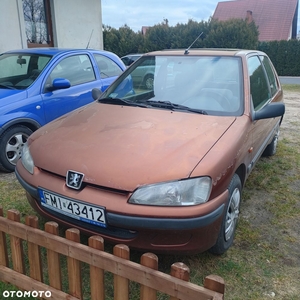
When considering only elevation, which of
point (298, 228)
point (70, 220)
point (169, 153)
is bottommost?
point (298, 228)

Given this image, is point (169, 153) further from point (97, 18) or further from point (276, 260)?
point (97, 18)

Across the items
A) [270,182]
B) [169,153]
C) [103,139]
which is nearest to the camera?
[169,153]

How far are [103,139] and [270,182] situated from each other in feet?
8.41

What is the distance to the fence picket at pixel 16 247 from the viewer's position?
6.95 feet

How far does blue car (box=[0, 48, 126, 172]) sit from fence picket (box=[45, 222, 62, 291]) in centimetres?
245

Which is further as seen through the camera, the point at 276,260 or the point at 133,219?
the point at 276,260

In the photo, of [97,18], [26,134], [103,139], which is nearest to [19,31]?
[97,18]

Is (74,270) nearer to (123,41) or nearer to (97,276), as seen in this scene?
(97,276)

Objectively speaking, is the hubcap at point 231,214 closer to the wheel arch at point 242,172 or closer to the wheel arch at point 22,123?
the wheel arch at point 242,172

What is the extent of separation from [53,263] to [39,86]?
3043mm

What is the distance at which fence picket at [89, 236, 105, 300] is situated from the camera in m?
1.85

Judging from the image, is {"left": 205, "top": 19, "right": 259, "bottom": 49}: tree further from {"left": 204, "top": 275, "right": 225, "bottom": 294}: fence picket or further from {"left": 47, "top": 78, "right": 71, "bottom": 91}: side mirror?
{"left": 204, "top": 275, "right": 225, "bottom": 294}: fence picket

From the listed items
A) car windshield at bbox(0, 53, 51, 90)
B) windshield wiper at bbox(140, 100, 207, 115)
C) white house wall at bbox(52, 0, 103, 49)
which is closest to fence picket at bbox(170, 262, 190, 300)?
windshield wiper at bbox(140, 100, 207, 115)

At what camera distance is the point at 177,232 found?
6.93 ft
